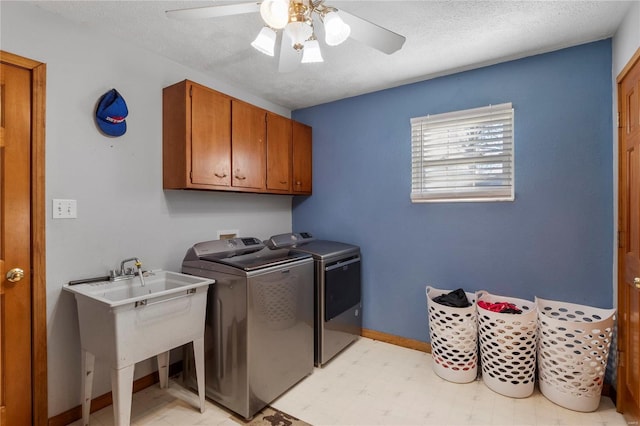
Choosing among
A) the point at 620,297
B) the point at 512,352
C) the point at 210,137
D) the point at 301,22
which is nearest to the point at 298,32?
the point at 301,22

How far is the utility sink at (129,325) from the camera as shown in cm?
159

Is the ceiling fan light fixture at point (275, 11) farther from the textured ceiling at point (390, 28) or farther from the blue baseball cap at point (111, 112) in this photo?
the blue baseball cap at point (111, 112)

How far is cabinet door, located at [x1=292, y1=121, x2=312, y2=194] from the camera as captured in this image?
323 centimetres

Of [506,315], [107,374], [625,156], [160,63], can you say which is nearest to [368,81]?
[160,63]

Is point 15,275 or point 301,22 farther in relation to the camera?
point 15,275

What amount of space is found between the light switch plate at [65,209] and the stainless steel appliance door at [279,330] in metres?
1.14

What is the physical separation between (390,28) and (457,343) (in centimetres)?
223

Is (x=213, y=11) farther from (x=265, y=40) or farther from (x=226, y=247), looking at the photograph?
(x=226, y=247)

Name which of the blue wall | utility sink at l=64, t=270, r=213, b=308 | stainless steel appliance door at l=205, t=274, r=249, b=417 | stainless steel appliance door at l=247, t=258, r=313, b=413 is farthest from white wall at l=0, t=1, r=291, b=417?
the blue wall

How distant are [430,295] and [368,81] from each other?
1950 millimetres

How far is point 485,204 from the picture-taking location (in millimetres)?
2512

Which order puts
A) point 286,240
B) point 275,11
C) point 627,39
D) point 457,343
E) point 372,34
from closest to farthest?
point 275,11
point 372,34
point 627,39
point 457,343
point 286,240

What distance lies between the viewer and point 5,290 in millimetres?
1679

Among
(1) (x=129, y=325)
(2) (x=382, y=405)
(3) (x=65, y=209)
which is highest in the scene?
(3) (x=65, y=209)
